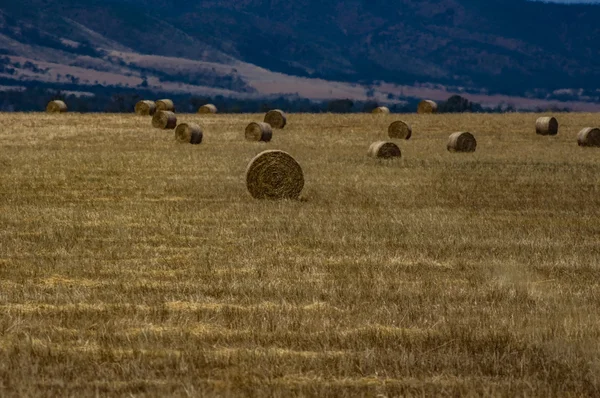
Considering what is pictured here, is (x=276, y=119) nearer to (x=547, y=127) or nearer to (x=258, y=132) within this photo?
(x=258, y=132)

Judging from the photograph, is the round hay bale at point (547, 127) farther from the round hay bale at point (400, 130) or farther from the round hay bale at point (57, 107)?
the round hay bale at point (57, 107)

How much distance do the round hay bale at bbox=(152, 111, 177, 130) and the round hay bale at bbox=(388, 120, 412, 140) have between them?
10026 millimetres

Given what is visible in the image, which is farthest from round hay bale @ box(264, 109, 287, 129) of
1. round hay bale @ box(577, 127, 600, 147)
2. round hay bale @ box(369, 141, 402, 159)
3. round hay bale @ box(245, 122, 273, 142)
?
round hay bale @ box(369, 141, 402, 159)

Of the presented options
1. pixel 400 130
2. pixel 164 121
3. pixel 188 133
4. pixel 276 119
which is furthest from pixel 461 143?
pixel 164 121

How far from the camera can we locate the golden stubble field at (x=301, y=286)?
30.5ft

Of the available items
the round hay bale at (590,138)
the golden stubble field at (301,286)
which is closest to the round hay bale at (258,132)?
the round hay bale at (590,138)

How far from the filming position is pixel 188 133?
42438mm

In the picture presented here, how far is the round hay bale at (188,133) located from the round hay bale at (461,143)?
9.89m

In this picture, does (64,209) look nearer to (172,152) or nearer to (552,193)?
(552,193)

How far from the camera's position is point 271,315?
1137cm

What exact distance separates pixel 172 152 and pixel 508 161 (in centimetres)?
1161

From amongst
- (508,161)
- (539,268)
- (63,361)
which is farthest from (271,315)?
(508,161)

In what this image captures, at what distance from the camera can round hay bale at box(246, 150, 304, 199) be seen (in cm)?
2448

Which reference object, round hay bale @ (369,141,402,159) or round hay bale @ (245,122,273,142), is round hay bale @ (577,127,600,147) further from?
round hay bale @ (245,122,273,142)
